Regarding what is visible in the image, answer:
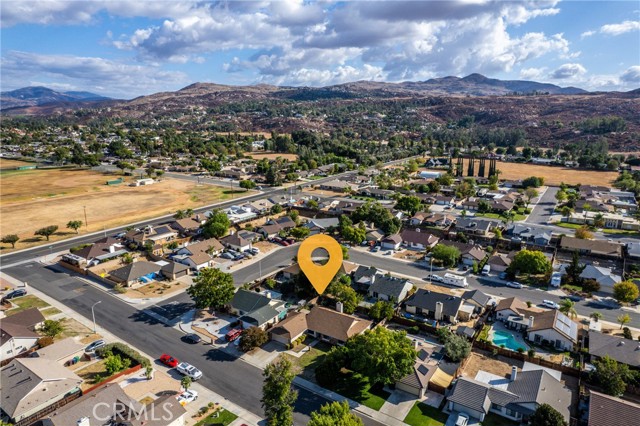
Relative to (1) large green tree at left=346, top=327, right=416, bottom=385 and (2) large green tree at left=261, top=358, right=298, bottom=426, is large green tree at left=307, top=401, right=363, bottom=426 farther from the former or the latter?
(1) large green tree at left=346, top=327, right=416, bottom=385

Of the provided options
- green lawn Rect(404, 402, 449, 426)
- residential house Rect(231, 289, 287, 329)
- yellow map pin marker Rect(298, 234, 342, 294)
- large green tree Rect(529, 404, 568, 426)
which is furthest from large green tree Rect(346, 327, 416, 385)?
yellow map pin marker Rect(298, 234, 342, 294)

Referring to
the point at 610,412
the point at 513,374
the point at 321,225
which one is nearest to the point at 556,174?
the point at 321,225

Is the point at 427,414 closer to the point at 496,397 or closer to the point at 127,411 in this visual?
the point at 496,397

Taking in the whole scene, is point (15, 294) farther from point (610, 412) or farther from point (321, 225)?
point (610, 412)

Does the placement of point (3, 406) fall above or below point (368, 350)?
below

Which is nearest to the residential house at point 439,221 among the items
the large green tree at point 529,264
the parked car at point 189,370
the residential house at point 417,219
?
the residential house at point 417,219

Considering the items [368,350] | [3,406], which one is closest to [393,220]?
[368,350]

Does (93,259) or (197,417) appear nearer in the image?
(197,417)
